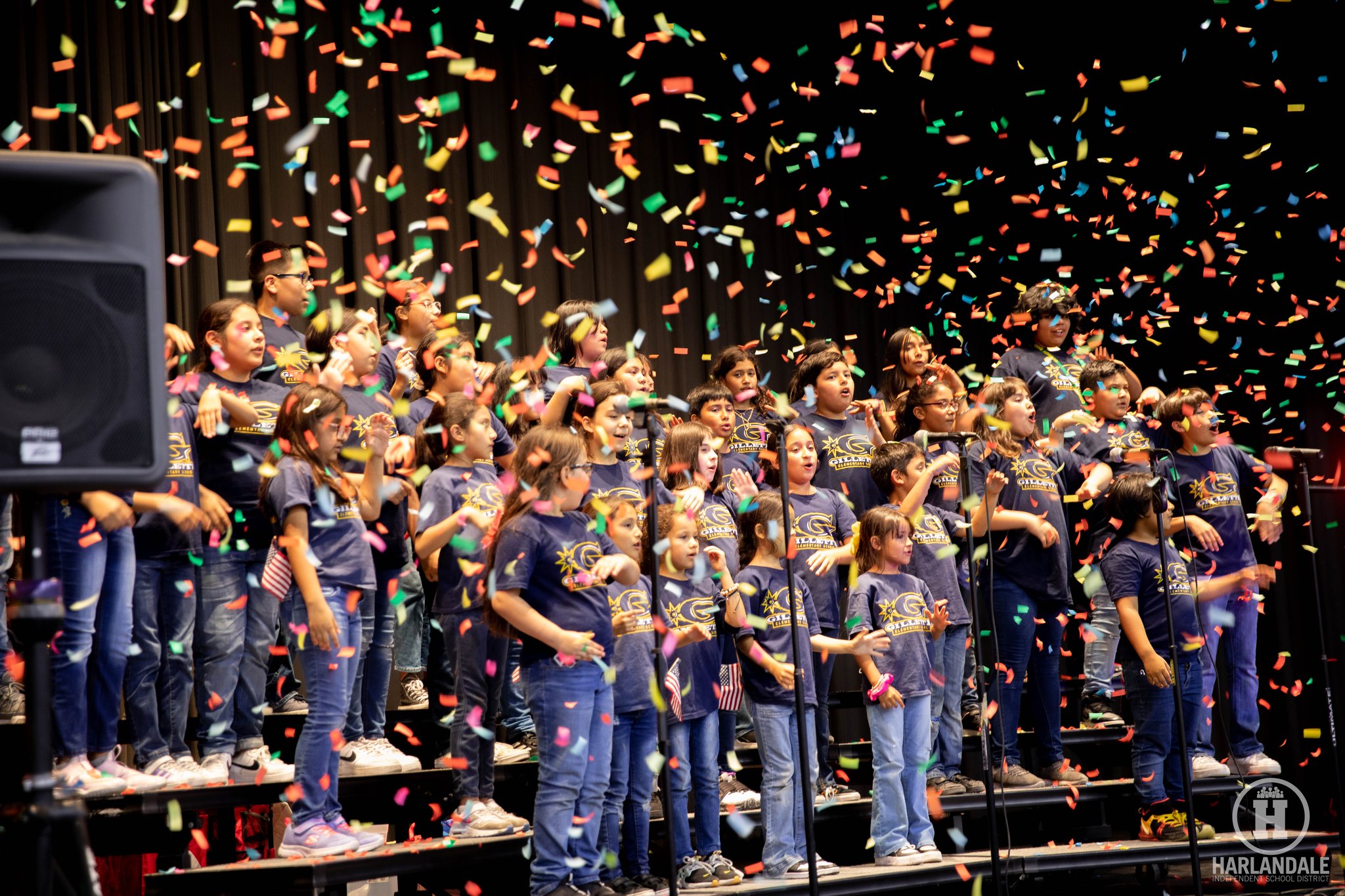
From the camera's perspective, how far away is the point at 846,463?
5449 millimetres

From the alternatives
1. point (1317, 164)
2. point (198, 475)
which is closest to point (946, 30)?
point (1317, 164)

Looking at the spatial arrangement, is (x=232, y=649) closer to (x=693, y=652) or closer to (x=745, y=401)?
(x=693, y=652)

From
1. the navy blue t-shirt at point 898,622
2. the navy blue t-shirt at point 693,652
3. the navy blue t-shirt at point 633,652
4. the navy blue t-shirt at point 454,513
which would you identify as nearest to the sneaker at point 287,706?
the navy blue t-shirt at point 454,513

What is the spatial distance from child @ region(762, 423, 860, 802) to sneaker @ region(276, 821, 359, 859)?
72.4 inches

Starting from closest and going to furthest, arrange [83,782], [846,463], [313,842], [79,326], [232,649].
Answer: [79,326]
[83,782]
[313,842]
[232,649]
[846,463]

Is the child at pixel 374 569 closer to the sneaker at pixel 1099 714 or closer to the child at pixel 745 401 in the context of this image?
the child at pixel 745 401

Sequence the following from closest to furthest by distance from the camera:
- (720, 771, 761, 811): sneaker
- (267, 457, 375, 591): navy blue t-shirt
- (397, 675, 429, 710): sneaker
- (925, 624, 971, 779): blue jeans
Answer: (267, 457, 375, 591): navy blue t-shirt, (720, 771, 761, 811): sneaker, (925, 624, 971, 779): blue jeans, (397, 675, 429, 710): sneaker

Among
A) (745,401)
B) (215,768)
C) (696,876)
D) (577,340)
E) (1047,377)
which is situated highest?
(577,340)

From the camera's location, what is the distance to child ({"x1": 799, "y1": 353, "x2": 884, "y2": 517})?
5.43 metres

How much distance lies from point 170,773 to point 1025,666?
3.12m

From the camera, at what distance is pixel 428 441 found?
15.0 feet

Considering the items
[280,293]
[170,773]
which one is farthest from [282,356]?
[170,773]

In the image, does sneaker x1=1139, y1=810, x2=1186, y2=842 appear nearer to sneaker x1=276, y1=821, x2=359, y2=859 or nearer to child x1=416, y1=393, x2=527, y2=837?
child x1=416, y1=393, x2=527, y2=837

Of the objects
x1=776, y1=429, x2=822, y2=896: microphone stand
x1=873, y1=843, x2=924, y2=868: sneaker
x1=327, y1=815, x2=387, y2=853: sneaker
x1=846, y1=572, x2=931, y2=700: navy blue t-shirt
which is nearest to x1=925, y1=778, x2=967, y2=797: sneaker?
x1=873, y1=843, x2=924, y2=868: sneaker
